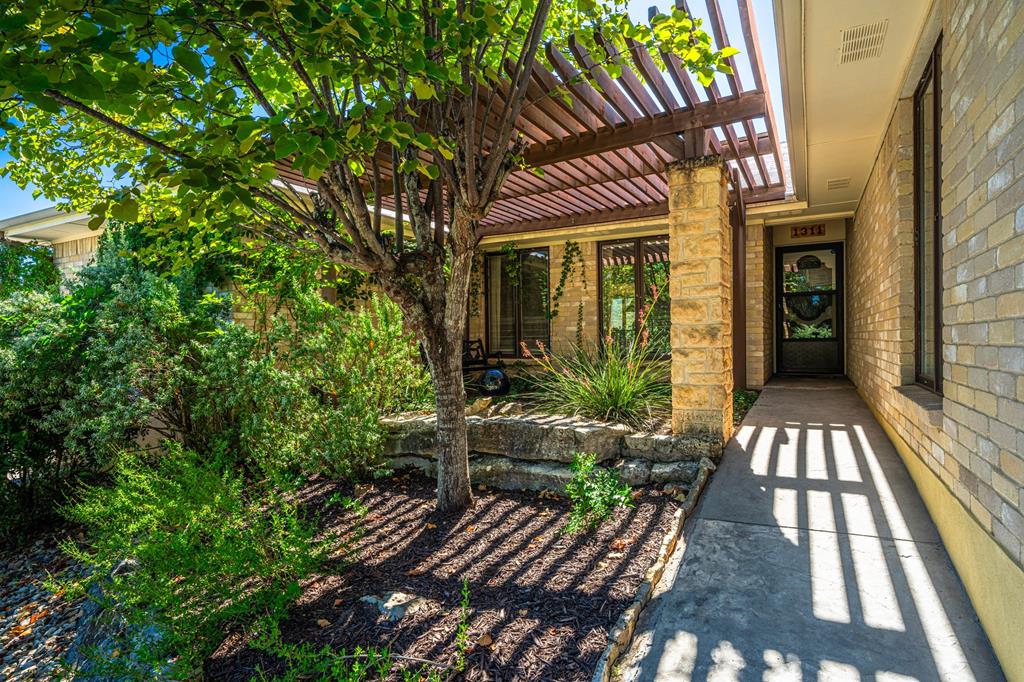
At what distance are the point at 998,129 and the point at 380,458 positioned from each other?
385 centimetres

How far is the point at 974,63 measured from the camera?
1960 mm

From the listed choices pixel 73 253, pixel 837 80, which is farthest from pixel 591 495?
pixel 73 253

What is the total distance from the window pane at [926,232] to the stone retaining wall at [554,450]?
1421 mm

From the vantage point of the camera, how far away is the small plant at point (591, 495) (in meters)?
2.88

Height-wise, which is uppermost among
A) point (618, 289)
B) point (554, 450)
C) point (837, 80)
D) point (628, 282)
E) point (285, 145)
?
point (837, 80)

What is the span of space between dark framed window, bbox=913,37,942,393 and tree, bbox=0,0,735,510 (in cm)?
147

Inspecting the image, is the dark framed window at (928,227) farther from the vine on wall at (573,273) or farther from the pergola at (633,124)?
the vine on wall at (573,273)

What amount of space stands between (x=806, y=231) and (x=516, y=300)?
489 centimetres

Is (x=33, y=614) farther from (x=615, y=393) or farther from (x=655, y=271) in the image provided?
(x=655, y=271)

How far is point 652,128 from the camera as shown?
3.96 meters

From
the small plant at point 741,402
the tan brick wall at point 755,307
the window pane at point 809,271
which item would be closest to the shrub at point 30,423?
the small plant at point 741,402

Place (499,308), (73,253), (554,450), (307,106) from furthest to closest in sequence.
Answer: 1. (499,308)
2. (73,253)
3. (554,450)
4. (307,106)

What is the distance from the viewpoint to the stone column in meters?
3.69

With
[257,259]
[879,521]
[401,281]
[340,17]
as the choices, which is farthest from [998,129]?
[257,259]
